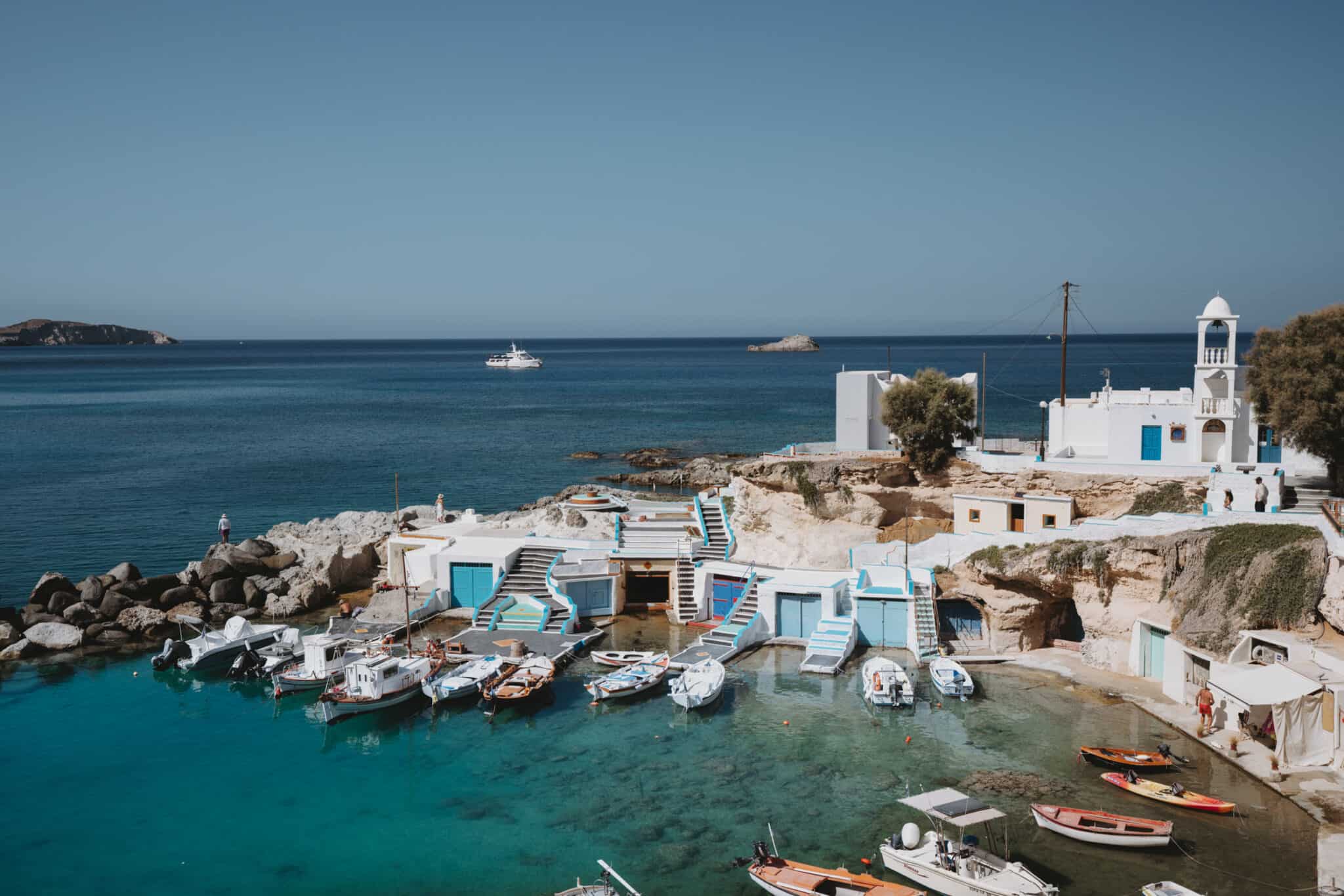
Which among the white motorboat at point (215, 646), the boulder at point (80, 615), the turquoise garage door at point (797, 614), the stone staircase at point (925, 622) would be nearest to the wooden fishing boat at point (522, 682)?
the turquoise garage door at point (797, 614)

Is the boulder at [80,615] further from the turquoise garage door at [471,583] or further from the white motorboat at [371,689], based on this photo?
the turquoise garage door at [471,583]

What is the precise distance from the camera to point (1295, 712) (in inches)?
867

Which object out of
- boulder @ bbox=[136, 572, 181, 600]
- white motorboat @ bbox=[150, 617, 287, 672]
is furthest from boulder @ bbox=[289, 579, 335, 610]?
boulder @ bbox=[136, 572, 181, 600]

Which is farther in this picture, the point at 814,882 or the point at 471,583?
the point at 471,583

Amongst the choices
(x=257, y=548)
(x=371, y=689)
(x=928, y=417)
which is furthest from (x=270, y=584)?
(x=928, y=417)

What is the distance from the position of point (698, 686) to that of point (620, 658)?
4.33 meters

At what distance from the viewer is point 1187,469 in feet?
110

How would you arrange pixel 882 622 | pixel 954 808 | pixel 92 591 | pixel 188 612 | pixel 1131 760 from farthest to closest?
pixel 92 591, pixel 188 612, pixel 882 622, pixel 1131 760, pixel 954 808

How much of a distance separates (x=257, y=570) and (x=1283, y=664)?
3823 cm

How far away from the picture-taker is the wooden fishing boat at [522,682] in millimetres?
28656

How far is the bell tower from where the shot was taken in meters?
35.0

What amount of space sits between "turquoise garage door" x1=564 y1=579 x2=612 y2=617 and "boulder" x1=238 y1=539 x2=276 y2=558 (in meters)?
16.3

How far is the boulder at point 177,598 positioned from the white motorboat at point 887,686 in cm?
2734

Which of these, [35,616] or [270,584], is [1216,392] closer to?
[270,584]
